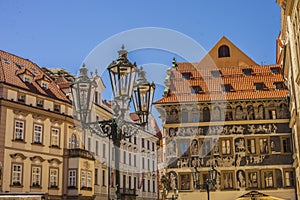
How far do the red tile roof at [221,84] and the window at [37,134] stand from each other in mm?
8286

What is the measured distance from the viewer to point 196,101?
31.0 m

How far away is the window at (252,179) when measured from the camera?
29314 mm

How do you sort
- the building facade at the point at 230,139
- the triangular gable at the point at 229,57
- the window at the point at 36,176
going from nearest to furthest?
the window at the point at 36,176, the building facade at the point at 230,139, the triangular gable at the point at 229,57

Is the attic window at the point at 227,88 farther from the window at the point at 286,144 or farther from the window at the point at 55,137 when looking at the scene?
the window at the point at 55,137

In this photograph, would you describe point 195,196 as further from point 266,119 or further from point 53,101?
point 53,101

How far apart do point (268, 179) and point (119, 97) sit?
23.3 meters

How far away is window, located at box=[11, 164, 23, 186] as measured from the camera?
26.8m

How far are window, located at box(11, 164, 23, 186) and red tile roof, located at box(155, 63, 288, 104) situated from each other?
33.7 feet

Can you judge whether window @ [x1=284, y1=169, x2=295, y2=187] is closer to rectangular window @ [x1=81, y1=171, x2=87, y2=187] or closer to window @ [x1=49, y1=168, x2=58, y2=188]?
rectangular window @ [x1=81, y1=171, x2=87, y2=187]

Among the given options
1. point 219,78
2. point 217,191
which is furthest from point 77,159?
point 219,78

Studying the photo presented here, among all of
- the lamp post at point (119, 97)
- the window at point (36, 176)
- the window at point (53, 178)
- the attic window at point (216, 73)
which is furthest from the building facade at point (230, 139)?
the lamp post at point (119, 97)

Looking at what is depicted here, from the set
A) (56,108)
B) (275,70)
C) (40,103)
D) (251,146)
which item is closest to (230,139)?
(251,146)

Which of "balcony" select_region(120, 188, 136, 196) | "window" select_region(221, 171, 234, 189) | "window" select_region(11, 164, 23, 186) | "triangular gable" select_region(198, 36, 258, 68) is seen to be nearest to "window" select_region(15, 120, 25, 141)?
"window" select_region(11, 164, 23, 186)

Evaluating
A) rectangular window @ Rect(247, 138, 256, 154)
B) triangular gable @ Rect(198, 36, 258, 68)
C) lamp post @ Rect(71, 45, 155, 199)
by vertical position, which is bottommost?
lamp post @ Rect(71, 45, 155, 199)
